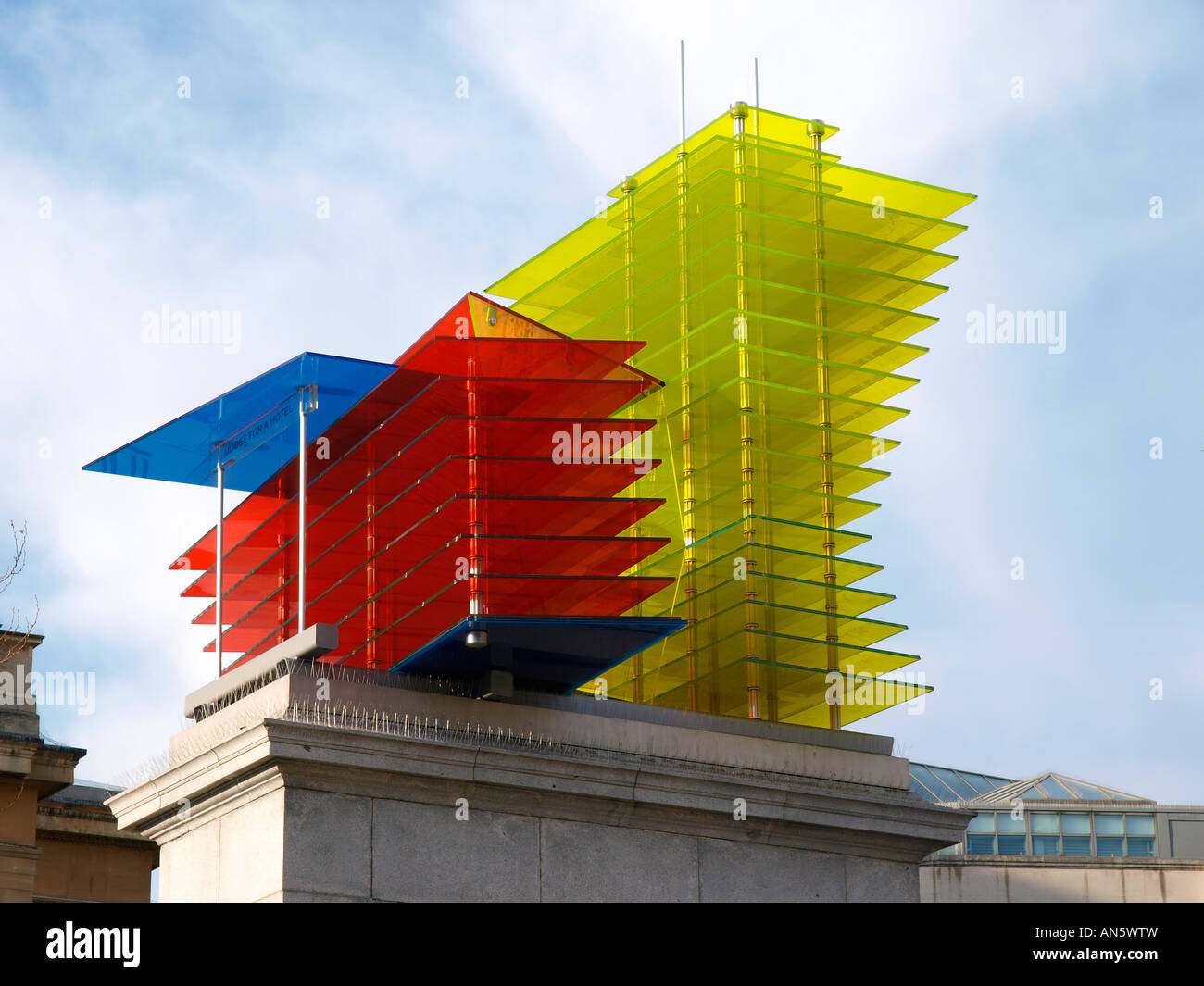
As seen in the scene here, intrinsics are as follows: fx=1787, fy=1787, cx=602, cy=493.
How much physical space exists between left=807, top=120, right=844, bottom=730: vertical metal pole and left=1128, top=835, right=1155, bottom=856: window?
41.4m

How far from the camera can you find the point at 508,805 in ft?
78.4

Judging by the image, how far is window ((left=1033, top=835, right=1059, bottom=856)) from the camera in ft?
210

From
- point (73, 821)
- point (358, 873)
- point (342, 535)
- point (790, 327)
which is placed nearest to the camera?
point (358, 873)

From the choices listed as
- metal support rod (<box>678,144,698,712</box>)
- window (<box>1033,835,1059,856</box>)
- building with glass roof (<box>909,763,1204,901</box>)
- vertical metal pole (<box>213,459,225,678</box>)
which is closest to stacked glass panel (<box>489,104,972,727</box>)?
metal support rod (<box>678,144,698,712</box>)

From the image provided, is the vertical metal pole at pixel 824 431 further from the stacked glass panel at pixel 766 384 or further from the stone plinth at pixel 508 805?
the stone plinth at pixel 508 805

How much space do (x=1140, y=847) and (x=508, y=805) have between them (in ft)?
156

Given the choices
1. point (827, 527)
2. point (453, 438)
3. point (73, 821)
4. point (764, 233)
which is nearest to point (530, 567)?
point (453, 438)

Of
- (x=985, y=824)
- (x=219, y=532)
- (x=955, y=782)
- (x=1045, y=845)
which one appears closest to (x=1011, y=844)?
(x=985, y=824)

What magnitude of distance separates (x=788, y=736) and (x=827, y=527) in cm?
359

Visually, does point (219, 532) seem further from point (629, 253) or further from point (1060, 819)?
point (1060, 819)

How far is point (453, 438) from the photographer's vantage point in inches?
992

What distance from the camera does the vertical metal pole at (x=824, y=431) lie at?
28.3 metres
